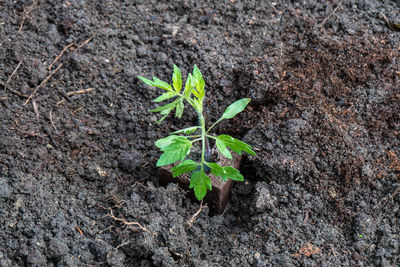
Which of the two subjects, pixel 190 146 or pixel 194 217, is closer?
pixel 190 146

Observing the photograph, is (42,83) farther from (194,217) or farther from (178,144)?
(194,217)

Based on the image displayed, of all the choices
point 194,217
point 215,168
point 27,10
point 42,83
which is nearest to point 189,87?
point 215,168

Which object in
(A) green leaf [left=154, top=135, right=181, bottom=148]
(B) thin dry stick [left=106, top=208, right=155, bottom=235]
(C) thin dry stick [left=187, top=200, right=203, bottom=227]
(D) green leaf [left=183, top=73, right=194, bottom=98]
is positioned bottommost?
(C) thin dry stick [left=187, top=200, right=203, bottom=227]

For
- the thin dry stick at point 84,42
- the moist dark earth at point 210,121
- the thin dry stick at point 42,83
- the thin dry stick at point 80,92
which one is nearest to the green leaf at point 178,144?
the moist dark earth at point 210,121

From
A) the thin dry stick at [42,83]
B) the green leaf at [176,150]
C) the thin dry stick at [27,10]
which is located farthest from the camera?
the thin dry stick at [27,10]

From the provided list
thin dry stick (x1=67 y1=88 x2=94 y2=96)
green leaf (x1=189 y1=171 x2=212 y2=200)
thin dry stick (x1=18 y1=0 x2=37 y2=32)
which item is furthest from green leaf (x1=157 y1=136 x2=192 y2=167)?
thin dry stick (x1=18 y1=0 x2=37 y2=32)

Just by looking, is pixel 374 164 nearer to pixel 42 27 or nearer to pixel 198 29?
pixel 198 29

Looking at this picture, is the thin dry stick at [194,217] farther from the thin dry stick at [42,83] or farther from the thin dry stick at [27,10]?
the thin dry stick at [27,10]

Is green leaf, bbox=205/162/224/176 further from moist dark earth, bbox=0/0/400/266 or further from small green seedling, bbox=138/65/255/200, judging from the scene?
moist dark earth, bbox=0/0/400/266

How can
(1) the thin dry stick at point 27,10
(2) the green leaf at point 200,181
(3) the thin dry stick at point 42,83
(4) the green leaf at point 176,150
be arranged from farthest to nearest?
1. (1) the thin dry stick at point 27,10
2. (3) the thin dry stick at point 42,83
3. (2) the green leaf at point 200,181
4. (4) the green leaf at point 176,150

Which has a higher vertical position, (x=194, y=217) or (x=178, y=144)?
(x=178, y=144)
